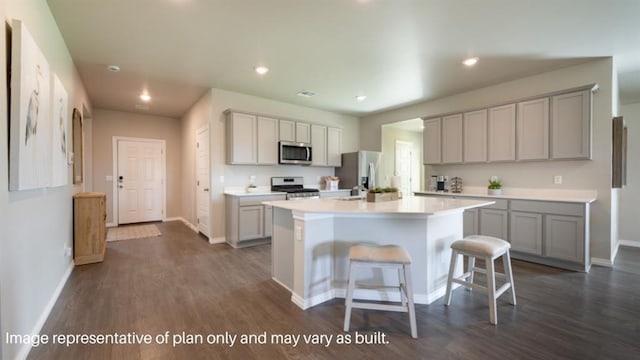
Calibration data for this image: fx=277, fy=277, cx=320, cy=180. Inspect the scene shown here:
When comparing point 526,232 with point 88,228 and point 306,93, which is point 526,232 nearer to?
point 306,93

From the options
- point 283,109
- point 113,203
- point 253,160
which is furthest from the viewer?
point 113,203

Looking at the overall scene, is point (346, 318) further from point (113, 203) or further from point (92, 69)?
point (113, 203)

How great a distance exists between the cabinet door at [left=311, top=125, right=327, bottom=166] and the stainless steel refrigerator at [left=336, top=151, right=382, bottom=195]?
56 centimetres

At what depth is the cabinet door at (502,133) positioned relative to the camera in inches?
167

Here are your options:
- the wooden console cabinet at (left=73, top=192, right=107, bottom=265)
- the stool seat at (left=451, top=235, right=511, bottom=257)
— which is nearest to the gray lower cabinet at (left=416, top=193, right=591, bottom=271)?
the stool seat at (left=451, top=235, right=511, bottom=257)

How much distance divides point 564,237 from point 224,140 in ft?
17.1

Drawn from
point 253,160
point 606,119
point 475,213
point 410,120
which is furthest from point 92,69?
point 606,119

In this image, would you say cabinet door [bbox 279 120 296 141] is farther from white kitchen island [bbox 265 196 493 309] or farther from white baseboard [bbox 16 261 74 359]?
white baseboard [bbox 16 261 74 359]

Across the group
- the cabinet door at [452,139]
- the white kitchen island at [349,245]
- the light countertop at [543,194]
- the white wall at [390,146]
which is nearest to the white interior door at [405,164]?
the white wall at [390,146]

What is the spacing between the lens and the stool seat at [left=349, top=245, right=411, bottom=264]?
206cm

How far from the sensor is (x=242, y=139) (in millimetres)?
4871

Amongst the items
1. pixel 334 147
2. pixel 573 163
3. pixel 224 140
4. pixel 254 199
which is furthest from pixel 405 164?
pixel 224 140

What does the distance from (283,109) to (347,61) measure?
2.32m

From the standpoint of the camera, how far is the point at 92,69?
3920 millimetres
